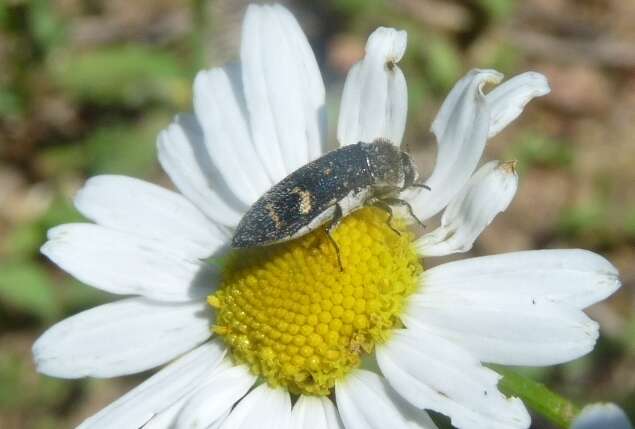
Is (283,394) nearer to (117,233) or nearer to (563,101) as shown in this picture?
(117,233)

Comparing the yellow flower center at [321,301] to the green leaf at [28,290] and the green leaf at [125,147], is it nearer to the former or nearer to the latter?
the green leaf at [28,290]

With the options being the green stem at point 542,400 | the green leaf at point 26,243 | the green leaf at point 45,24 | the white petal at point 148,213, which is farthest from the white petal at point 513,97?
the green leaf at point 26,243

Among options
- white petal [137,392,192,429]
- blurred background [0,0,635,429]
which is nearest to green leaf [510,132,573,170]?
blurred background [0,0,635,429]

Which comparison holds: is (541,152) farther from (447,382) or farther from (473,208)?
(447,382)

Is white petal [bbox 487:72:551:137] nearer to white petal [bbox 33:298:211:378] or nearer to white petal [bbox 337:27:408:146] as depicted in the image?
white petal [bbox 337:27:408:146]

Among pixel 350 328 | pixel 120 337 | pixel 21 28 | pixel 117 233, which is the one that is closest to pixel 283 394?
pixel 350 328

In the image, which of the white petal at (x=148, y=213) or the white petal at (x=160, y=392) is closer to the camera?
the white petal at (x=160, y=392)
